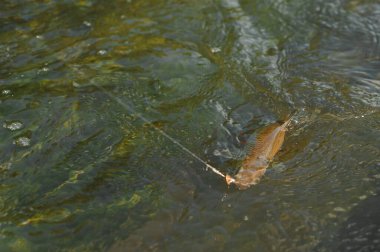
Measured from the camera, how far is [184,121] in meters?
4.46

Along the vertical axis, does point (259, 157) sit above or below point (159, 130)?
above

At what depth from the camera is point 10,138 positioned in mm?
4180

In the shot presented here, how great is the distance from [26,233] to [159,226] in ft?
3.00

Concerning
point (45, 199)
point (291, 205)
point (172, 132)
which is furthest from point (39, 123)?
point (291, 205)

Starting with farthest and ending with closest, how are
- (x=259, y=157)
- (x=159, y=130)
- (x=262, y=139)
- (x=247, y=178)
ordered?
1. (x=159, y=130)
2. (x=262, y=139)
3. (x=259, y=157)
4. (x=247, y=178)

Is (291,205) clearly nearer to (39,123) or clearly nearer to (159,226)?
(159,226)

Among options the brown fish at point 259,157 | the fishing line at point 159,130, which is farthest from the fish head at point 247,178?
the fishing line at point 159,130

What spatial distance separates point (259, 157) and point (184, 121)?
82 centimetres

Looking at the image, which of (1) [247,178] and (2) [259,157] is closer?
(1) [247,178]

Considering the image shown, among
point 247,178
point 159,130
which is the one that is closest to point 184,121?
point 159,130

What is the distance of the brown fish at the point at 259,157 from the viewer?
3.85 meters

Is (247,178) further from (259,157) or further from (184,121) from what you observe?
(184,121)

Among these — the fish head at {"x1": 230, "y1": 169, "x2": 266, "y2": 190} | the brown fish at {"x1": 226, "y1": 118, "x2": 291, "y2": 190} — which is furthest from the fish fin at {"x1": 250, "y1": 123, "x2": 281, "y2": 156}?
the fish head at {"x1": 230, "y1": 169, "x2": 266, "y2": 190}

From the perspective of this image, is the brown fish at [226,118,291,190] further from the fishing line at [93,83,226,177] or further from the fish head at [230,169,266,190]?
the fishing line at [93,83,226,177]
